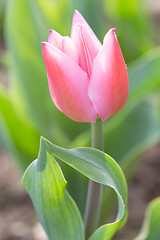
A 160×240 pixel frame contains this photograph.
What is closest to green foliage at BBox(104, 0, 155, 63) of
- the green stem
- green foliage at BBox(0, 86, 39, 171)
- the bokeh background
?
the bokeh background

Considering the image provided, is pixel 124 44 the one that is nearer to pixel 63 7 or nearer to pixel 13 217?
pixel 63 7

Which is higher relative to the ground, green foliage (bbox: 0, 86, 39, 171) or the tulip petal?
the tulip petal

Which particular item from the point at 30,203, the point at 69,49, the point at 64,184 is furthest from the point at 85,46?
the point at 30,203

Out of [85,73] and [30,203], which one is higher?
[85,73]

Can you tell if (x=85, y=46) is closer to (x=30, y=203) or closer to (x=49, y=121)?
(x=49, y=121)

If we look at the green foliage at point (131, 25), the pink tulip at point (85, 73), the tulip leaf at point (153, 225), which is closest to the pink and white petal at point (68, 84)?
the pink tulip at point (85, 73)

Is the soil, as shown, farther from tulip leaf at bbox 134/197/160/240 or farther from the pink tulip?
the pink tulip

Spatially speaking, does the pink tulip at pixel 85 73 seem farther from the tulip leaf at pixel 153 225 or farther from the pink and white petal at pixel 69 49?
the tulip leaf at pixel 153 225
